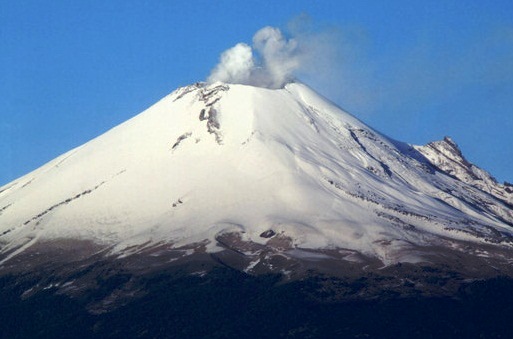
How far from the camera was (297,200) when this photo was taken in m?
162

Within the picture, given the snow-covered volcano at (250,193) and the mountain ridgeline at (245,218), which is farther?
the snow-covered volcano at (250,193)

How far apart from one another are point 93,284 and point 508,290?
161ft

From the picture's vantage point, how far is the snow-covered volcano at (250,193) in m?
154

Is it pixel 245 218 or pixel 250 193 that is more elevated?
pixel 250 193

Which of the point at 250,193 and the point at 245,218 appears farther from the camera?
the point at 250,193

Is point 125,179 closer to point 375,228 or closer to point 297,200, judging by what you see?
point 297,200

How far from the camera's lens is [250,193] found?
166250 mm

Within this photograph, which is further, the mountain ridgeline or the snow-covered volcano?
the snow-covered volcano

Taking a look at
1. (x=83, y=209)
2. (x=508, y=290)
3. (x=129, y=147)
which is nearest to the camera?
(x=508, y=290)

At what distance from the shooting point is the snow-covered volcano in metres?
154

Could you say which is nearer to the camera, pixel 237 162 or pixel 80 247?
pixel 80 247

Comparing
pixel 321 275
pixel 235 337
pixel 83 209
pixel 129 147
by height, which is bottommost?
pixel 235 337

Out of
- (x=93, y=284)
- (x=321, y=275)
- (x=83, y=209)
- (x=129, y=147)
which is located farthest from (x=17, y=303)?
(x=129, y=147)

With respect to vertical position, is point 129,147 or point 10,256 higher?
point 129,147
